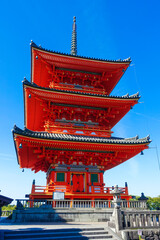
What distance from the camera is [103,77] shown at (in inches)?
859

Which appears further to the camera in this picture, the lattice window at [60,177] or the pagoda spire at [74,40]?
the pagoda spire at [74,40]

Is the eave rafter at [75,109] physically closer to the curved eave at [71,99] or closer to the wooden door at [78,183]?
the curved eave at [71,99]

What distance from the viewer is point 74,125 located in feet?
61.7

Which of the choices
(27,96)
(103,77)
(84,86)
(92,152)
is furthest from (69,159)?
(103,77)

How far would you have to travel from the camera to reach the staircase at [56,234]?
834cm

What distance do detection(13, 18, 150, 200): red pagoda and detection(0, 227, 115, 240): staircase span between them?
5.85 m

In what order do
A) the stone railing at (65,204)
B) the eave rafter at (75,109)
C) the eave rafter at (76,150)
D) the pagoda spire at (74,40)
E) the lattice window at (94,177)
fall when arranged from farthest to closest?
the pagoda spire at (74,40) → the eave rafter at (75,109) → the lattice window at (94,177) → the eave rafter at (76,150) → the stone railing at (65,204)

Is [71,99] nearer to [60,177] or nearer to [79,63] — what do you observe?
[79,63]

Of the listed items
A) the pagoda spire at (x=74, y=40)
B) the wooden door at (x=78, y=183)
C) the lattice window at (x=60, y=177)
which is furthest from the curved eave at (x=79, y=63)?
the wooden door at (x=78, y=183)

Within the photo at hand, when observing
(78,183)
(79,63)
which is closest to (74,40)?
(79,63)

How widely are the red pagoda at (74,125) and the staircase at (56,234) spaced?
585 cm

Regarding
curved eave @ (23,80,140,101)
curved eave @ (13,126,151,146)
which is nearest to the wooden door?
curved eave @ (13,126,151,146)

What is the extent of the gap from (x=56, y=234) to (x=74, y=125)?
11.2 meters

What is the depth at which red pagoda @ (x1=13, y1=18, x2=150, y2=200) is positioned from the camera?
1606 cm
